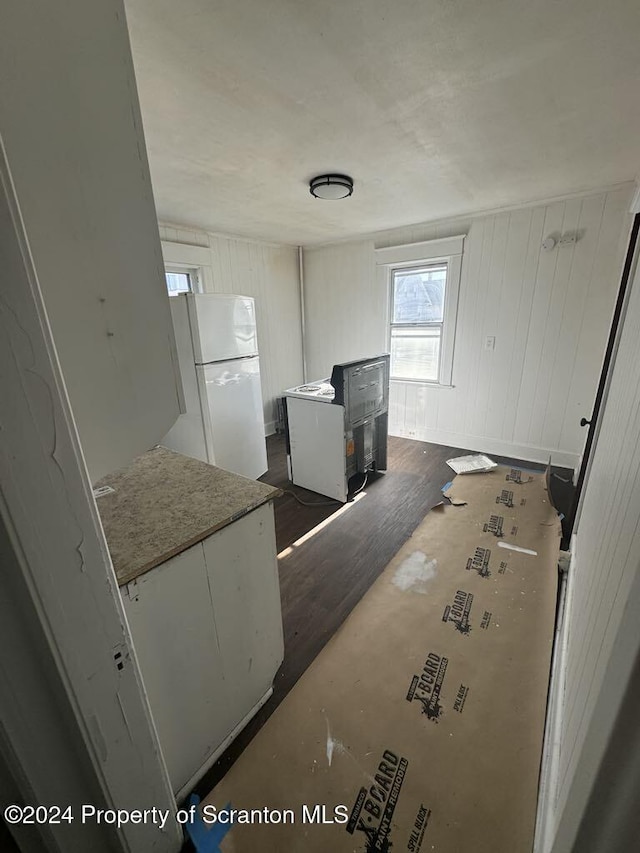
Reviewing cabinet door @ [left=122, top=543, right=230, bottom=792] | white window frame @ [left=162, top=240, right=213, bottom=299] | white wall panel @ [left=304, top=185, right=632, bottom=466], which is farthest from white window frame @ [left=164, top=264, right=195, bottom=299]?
cabinet door @ [left=122, top=543, right=230, bottom=792]

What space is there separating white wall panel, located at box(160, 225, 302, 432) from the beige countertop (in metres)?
2.92

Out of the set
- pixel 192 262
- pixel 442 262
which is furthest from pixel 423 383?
pixel 192 262

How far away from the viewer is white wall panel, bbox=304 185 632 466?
2.77 m

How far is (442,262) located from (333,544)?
9.74ft

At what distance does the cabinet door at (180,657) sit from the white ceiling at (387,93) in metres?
1.63

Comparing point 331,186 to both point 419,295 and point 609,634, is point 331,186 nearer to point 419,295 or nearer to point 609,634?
point 419,295

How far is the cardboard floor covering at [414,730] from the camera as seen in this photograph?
1000mm

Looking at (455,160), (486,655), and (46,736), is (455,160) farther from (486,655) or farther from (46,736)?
(46,736)

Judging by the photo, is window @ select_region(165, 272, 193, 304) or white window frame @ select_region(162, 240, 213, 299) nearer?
white window frame @ select_region(162, 240, 213, 299)

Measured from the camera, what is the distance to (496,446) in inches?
140

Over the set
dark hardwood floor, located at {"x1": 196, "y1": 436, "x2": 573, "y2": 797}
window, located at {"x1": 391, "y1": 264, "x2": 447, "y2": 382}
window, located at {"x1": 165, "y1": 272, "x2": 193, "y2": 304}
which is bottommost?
dark hardwood floor, located at {"x1": 196, "y1": 436, "x2": 573, "y2": 797}

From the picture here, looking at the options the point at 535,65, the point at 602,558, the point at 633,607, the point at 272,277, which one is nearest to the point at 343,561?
the point at 602,558

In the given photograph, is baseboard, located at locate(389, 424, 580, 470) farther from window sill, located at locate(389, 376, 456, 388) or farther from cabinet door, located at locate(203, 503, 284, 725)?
cabinet door, located at locate(203, 503, 284, 725)

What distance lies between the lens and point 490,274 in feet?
10.5
